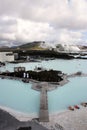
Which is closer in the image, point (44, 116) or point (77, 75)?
point (44, 116)

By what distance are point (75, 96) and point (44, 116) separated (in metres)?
6.26

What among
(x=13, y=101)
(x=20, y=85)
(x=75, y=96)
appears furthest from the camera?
(x=20, y=85)

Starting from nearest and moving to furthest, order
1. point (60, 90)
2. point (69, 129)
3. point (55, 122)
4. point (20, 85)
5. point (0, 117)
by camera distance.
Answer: point (0, 117), point (69, 129), point (55, 122), point (60, 90), point (20, 85)

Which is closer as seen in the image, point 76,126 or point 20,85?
point 76,126

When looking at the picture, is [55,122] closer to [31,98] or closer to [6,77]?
[31,98]

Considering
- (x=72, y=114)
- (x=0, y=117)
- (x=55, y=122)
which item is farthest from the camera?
(x=72, y=114)

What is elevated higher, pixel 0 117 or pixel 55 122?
pixel 0 117

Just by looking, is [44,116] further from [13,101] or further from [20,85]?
[20,85]

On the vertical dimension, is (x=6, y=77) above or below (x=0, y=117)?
below

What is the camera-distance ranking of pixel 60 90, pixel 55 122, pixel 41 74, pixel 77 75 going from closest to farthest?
pixel 55 122 → pixel 60 90 → pixel 41 74 → pixel 77 75

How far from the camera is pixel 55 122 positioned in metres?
9.71

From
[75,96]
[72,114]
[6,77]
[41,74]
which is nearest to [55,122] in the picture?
[72,114]

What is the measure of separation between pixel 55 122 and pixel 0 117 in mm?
3635

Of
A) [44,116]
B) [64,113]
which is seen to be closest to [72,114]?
[64,113]
